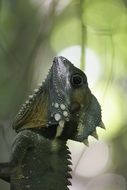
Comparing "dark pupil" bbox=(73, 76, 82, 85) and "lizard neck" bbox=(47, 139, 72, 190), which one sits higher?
"dark pupil" bbox=(73, 76, 82, 85)

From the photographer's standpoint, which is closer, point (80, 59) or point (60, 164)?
point (60, 164)

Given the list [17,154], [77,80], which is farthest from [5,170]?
[77,80]

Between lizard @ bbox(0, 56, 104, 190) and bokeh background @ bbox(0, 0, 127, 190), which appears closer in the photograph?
lizard @ bbox(0, 56, 104, 190)

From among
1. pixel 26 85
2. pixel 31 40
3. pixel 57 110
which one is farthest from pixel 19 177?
pixel 31 40

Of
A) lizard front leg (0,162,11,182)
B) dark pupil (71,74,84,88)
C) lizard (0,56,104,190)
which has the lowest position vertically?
lizard front leg (0,162,11,182)

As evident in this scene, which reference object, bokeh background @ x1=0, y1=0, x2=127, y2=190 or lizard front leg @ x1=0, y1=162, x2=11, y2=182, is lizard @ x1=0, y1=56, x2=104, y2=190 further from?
bokeh background @ x1=0, y1=0, x2=127, y2=190

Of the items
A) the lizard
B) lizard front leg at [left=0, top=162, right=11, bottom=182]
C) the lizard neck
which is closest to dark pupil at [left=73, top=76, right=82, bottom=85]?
the lizard

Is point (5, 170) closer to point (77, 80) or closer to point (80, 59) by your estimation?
point (77, 80)

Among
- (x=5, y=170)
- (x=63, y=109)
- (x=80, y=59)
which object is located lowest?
(x=5, y=170)
